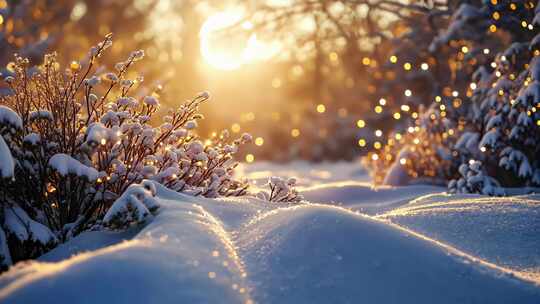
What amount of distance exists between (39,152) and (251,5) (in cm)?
701

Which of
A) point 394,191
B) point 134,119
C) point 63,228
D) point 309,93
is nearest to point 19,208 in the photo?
point 63,228

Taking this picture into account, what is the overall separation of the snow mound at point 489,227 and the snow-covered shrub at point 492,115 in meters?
1.44

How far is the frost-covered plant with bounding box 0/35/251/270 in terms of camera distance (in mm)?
3105

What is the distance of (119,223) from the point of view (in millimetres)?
3035

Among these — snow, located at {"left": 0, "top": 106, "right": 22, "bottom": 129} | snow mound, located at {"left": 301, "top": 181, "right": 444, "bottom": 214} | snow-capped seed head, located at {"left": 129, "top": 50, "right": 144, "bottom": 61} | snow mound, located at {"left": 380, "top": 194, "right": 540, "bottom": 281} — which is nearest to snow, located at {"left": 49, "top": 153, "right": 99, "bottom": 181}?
snow, located at {"left": 0, "top": 106, "right": 22, "bottom": 129}

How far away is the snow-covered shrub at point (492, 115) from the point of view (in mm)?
5633

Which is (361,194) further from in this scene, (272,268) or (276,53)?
(276,53)

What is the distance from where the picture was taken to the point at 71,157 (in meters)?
3.32

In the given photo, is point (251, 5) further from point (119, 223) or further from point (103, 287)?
point (103, 287)

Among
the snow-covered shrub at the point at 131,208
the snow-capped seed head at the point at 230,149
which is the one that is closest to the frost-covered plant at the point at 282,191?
the snow-capped seed head at the point at 230,149

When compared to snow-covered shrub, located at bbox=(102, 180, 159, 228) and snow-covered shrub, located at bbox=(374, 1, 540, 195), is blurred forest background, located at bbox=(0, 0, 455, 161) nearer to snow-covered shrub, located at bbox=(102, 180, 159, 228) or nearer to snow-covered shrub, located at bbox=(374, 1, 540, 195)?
snow-covered shrub, located at bbox=(374, 1, 540, 195)

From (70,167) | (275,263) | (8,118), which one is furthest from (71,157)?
(275,263)

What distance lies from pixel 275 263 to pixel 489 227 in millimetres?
1761

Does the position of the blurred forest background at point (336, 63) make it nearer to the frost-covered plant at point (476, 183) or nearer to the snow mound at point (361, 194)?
the frost-covered plant at point (476, 183)
